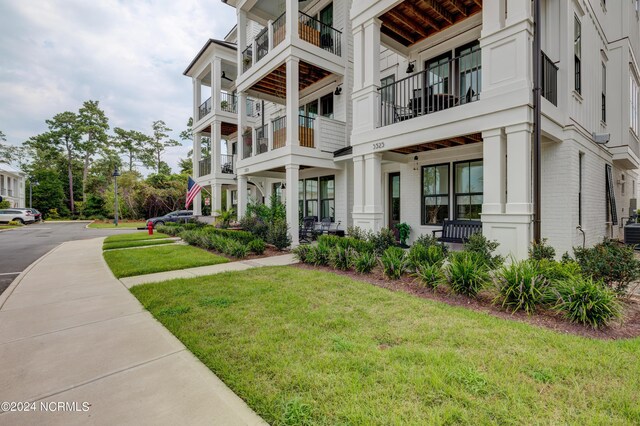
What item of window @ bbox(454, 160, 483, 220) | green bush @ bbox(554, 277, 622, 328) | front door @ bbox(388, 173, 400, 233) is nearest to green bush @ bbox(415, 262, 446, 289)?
green bush @ bbox(554, 277, 622, 328)

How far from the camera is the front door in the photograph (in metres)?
11.1

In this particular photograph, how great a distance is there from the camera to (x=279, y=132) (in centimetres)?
1152

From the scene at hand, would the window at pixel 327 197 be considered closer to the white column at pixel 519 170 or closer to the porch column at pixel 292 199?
the porch column at pixel 292 199

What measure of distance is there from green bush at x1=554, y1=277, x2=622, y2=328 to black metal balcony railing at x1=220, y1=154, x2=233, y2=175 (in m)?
17.3

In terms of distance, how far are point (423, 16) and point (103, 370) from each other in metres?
10.2

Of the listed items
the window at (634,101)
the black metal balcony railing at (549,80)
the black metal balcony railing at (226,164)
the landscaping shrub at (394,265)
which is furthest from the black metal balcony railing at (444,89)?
the black metal balcony railing at (226,164)

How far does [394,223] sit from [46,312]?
9.61 meters

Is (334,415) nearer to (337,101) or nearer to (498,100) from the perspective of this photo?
(498,100)

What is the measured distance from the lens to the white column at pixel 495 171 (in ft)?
19.6

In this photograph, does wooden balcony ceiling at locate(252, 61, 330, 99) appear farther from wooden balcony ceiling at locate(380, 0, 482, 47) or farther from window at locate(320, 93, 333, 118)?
wooden balcony ceiling at locate(380, 0, 482, 47)

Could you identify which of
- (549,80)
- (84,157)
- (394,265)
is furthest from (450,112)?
(84,157)

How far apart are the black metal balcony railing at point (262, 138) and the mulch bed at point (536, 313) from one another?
845 centimetres

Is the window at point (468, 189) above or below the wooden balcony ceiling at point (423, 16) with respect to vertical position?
below

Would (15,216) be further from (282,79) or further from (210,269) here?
(210,269)
